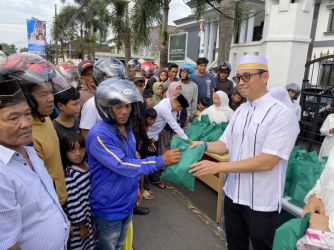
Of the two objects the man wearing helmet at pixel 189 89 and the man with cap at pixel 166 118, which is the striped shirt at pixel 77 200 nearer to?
the man with cap at pixel 166 118

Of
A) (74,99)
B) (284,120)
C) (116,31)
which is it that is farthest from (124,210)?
(116,31)

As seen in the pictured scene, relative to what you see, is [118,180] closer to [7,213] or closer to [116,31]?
[7,213]

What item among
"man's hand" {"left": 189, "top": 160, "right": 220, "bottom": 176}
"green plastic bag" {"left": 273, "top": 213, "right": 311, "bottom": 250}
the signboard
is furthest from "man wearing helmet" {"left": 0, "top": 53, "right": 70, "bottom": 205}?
the signboard

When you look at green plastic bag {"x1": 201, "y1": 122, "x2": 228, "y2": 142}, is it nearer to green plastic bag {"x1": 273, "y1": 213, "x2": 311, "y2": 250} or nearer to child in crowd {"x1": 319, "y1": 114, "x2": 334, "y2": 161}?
child in crowd {"x1": 319, "y1": 114, "x2": 334, "y2": 161}

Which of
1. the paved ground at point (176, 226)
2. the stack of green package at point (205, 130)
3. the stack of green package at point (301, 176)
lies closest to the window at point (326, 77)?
the stack of green package at point (205, 130)

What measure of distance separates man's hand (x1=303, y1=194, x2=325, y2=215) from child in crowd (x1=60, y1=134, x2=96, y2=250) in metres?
1.63

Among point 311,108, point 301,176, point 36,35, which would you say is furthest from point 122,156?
point 36,35

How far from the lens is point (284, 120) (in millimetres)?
2066

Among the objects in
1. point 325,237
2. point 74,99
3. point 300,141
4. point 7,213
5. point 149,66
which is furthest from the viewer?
point 149,66

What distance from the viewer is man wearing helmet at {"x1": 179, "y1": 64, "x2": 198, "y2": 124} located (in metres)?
5.61

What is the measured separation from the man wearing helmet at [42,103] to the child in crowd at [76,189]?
12 centimetres

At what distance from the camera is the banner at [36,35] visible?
1656cm

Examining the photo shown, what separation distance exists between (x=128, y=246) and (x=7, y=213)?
1.80 meters

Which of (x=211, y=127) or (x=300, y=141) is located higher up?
(x=211, y=127)
